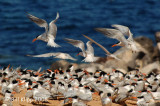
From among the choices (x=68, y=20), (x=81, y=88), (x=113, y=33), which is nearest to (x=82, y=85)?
(x=81, y=88)

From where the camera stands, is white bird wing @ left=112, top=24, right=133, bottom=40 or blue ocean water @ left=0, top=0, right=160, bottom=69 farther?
blue ocean water @ left=0, top=0, right=160, bottom=69

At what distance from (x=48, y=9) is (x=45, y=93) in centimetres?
2671

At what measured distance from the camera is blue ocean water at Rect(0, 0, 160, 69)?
19.7m

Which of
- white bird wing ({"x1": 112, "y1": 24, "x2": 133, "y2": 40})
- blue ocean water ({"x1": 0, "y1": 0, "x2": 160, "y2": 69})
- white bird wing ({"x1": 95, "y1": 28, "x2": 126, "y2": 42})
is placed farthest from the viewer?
blue ocean water ({"x1": 0, "y1": 0, "x2": 160, "y2": 69})

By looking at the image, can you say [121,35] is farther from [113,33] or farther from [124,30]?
[124,30]

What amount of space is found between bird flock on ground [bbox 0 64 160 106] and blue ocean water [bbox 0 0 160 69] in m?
4.51

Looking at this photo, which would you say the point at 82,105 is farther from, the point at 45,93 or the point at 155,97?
the point at 155,97

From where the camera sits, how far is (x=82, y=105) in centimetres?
724

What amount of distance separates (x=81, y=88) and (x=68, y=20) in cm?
2120

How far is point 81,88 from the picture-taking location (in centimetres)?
812

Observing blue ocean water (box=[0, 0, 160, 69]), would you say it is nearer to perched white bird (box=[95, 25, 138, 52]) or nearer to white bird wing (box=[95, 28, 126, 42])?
perched white bird (box=[95, 25, 138, 52])

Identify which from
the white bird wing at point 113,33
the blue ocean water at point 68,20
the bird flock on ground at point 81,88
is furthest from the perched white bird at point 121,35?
the blue ocean water at point 68,20

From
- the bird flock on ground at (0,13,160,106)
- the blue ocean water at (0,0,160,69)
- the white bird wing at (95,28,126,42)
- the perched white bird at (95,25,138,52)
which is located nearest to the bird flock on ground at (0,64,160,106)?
the bird flock on ground at (0,13,160,106)

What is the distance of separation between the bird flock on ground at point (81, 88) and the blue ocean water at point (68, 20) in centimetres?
451
